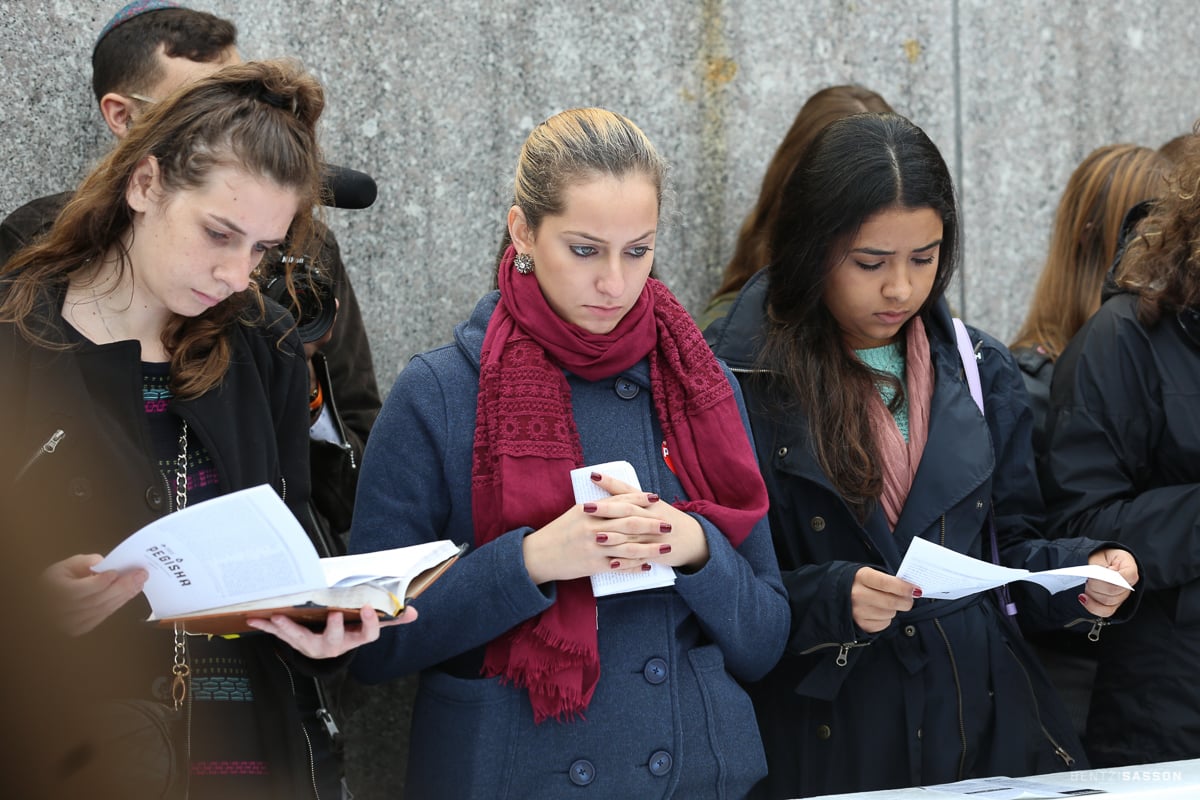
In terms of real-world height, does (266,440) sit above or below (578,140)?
below

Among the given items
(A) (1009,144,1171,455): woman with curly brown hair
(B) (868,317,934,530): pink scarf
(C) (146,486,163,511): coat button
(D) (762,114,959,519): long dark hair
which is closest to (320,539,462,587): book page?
(C) (146,486,163,511): coat button

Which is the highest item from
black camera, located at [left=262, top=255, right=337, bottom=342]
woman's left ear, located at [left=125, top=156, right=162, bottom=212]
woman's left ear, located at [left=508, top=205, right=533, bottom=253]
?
woman's left ear, located at [left=125, top=156, right=162, bottom=212]

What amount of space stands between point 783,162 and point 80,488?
228cm

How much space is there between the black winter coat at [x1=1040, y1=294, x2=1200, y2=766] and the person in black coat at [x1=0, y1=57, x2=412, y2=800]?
162 centimetres

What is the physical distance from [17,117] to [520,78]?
4.28ft

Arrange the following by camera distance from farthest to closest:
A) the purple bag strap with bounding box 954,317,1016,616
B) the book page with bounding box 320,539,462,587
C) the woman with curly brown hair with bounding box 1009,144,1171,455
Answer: the woman with curly brown hair with bounding box 1009,144,1171,455, the purple bag strap with bounding box 954,317,1016,616, the book page with bounding box 320,539,462,587

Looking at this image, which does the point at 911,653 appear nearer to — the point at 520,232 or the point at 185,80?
the point at 520,232

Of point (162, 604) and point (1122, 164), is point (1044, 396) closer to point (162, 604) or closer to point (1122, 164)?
point (1122, 164)

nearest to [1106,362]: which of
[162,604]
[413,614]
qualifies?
[413,614]

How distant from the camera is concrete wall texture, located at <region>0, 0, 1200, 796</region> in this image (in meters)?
3.37

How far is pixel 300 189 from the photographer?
229cm

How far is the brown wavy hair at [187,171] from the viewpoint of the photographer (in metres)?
2.20

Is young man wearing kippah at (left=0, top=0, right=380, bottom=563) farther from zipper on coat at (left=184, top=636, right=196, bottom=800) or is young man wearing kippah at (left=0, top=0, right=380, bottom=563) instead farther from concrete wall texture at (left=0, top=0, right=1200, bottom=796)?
zipper on coat at (left=184, top=636, right=196, bottom=800)

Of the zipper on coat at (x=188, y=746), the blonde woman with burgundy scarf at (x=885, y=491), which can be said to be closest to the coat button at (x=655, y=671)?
the blonde woman with burgundy scarf at (x=885, y=491)
